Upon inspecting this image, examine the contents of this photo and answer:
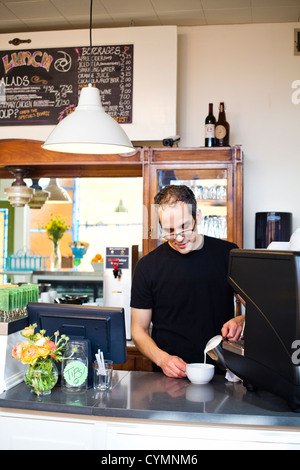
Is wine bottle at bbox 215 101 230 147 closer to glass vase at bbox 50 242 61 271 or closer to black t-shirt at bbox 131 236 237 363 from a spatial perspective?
black t-shirt at bbox 131 236 237 363

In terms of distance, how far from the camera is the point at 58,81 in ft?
13.5

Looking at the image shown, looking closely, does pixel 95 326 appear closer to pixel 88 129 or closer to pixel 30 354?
pixel 30 354

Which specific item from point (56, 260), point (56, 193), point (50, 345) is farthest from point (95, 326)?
point (56, 193)

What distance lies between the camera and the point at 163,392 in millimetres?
2094

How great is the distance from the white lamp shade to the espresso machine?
818 mm

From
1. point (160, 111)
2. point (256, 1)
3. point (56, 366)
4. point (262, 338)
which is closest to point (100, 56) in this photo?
point (160, 111)

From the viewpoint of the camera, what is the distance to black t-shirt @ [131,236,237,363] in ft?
8.54

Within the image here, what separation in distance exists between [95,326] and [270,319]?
0.76 metres

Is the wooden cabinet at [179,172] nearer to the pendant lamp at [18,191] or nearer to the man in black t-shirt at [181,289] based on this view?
the pendant lamp at [18,191]

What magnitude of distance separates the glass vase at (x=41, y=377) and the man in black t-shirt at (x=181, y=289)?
57 cm

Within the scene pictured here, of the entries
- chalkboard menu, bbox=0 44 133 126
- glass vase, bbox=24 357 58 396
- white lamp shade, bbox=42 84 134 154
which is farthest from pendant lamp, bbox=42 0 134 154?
chalkboard menu, bbox=0 44 133 126

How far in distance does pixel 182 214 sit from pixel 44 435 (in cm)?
111

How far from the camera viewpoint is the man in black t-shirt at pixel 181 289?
2.51 meters
